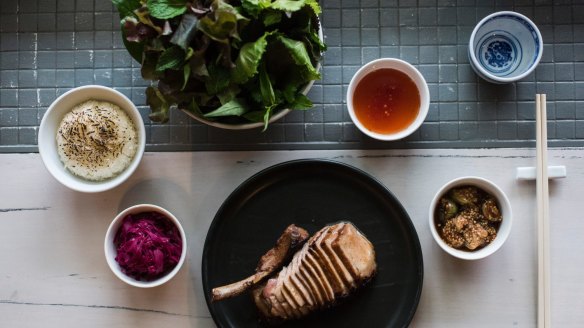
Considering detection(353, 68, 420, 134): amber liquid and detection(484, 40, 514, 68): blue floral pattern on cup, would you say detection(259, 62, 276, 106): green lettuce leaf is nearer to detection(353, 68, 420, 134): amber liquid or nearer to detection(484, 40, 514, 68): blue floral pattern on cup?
detection(353, 68, 420, 134): amber liquid

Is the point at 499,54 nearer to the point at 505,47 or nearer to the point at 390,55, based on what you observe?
the point at 505,47

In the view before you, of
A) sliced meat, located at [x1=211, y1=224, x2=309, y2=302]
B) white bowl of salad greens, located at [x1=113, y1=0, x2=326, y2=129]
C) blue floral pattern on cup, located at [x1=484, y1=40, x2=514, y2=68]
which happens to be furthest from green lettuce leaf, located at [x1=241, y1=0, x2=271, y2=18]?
blue floral pattern on cup, located at [x1=484, y1=40, x2=514, y2=68]

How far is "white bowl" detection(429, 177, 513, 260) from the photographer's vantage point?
54.1 inches

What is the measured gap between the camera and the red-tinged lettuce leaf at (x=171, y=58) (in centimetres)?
121

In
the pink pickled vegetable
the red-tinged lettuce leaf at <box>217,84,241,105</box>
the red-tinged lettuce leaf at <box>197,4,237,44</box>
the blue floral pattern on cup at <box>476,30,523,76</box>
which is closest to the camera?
the red-tinged lettuce leaf at <box>197,4,237,44</box>

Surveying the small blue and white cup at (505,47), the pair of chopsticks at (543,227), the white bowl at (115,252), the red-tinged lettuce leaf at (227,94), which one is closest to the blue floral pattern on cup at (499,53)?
the small blue and white cup at (505,47)

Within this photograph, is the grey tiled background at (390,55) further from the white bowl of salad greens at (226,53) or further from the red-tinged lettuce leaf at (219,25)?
the red-tinged lettuce leaf at (219,25)

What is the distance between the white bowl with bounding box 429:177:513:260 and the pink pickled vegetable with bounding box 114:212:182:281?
600 millimetres

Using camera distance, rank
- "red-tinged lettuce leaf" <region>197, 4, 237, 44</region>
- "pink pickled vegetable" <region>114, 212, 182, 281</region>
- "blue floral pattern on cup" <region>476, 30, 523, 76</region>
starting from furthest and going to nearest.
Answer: "blue floral pattern on cup" <region>476, 30, 523, 76</region> → "pink pickled vegetable" <region>114, 212, 182, 281</region> → "red-tinged lettuce leaf" <region>197, 4, 237, 44</region>

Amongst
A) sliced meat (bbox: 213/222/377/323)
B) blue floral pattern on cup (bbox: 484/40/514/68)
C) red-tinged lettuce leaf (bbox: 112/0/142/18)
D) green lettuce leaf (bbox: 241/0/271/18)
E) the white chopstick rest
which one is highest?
red-tinged lettuce leaf (bbox: 112/0/142/18)

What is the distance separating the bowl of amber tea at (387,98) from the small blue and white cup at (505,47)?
0.17 meters

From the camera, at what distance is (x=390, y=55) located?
1.49m

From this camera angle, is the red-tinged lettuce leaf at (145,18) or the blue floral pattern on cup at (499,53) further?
the blue floral pattern on cup at (499,53)

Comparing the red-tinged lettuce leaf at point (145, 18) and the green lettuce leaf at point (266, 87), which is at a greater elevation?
the red-tinged lettuce leaf at point (145, 18)
